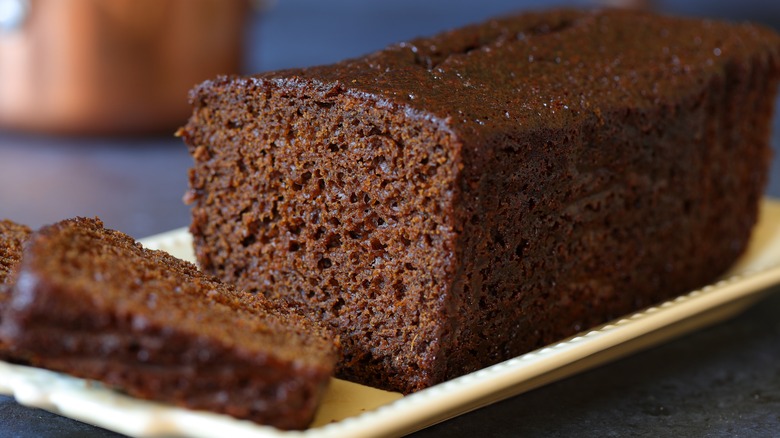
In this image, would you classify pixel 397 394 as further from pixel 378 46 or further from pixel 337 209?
pixel 378 46

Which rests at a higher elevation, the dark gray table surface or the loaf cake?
the loaf cake

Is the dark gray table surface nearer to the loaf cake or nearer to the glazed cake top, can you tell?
the loaf cake

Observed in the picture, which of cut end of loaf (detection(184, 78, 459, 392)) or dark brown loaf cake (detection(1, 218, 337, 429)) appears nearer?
dark brown loaf cake (detection(1, 218, 337, 429))

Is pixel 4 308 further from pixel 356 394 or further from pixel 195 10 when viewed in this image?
pixel 195 10

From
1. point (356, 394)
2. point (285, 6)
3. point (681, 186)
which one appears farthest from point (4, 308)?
point (285, 6)

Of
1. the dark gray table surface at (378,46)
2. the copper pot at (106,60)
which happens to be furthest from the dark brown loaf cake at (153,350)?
the copper pot at (106,60)

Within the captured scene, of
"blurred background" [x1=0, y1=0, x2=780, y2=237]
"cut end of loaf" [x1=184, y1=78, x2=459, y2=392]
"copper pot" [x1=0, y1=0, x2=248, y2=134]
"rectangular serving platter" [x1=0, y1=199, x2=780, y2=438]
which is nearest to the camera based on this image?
"rectangular serving platter" [x1=0, y1=199, x2=780, y2=438]

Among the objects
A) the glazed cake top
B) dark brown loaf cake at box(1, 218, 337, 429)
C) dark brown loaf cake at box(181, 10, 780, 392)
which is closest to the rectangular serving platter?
dark brown loaf cake at box(1, 218, 337, 429)

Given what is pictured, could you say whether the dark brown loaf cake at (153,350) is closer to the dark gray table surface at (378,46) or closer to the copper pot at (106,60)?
A: the dark gray table surface at (378,46)
